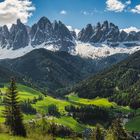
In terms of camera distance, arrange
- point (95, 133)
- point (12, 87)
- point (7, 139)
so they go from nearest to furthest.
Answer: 1. point (7, 139)
2. point (12, 87)
3. point (95, 133)

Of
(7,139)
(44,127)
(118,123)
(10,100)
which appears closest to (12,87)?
(10,100)

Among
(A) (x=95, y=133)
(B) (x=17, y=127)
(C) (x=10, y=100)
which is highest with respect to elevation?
(C) (x=10, y=100)

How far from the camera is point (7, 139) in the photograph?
46.9 metres

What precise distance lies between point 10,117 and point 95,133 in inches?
3137

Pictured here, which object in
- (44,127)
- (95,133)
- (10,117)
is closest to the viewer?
(10,117)

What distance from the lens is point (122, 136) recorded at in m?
126

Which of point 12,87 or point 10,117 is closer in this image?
point 12,87

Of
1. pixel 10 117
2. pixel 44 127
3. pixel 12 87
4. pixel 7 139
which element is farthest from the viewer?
pixel 44 127

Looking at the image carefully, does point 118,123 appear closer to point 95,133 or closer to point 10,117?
point 95,133

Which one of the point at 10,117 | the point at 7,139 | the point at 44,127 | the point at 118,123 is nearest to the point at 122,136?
the point at 118,123

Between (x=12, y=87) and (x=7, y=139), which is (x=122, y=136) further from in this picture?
(x=7, y=139)

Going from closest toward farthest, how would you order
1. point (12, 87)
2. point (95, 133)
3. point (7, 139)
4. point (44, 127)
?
point (7, 139) < point (12, 87) < point (44, 127) < point (95, 133)

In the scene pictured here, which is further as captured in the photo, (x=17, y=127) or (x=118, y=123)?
(x=118, y=123)

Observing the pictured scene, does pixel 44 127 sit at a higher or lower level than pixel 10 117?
lower
